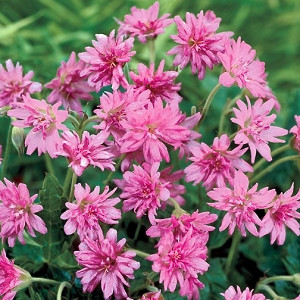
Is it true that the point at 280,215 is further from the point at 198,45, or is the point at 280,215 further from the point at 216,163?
the point at 198,45

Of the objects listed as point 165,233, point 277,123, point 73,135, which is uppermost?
point 73,135

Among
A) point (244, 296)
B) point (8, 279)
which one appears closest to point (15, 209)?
point (8, 279)

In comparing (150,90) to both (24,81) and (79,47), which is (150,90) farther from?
(79,47)

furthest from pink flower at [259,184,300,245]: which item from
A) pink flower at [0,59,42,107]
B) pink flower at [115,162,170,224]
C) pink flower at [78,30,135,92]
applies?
pink flower at [0,59,42,107]

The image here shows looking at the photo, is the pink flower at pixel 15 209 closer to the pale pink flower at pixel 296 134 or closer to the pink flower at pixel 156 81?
the pink flower at pixel 156 81

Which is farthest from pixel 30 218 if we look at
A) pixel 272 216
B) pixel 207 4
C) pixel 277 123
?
pixel 207 4

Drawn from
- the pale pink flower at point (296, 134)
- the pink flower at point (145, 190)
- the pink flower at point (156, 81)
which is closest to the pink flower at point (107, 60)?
the pink flower at point (156, 81)

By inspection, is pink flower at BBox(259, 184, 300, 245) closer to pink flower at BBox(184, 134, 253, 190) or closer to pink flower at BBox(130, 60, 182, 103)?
pink flower at BBox(184, 134, 253, 190)

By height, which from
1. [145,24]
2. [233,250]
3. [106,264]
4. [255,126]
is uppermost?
[145,24]
